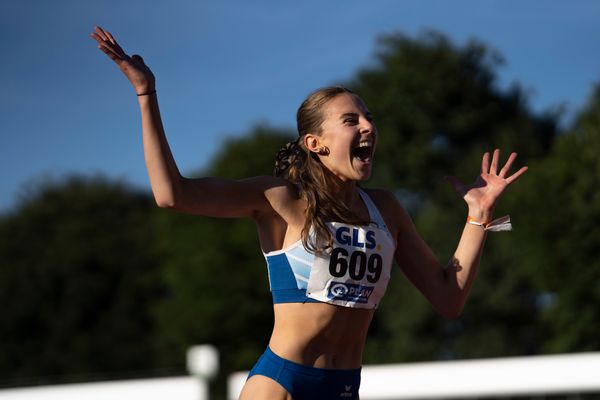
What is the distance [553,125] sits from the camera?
160 ft

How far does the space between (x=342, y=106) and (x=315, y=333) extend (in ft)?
3.05

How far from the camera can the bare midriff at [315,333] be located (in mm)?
4336

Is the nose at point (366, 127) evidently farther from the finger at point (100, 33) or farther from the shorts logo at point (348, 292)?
the finger at point (100, 33)

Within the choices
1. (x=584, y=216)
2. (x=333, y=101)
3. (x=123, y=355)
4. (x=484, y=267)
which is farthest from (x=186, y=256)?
(x=333, y=101)

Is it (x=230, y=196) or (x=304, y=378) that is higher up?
(x=230, y=196)

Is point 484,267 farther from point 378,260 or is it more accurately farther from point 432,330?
point 378,260

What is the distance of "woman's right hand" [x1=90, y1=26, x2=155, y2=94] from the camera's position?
157 inches

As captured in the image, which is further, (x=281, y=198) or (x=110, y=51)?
(x=281, y=198)

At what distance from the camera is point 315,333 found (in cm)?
433

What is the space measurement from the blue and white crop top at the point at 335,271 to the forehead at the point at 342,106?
1.54 feet

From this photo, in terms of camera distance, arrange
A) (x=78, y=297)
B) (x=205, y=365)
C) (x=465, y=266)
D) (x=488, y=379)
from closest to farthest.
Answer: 1. (x=465, y=266)
2. (x=205, y=365)
3. (x=488, y=379)
4. (x=78, y=297)

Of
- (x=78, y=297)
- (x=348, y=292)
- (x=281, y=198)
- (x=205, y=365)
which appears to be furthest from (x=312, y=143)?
(x=78, y=297)

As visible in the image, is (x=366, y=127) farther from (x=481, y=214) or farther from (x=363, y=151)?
(x=481, y=214)

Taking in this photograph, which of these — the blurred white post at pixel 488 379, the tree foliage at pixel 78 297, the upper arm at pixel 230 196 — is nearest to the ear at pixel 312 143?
the upper arm at pixel 230 196
